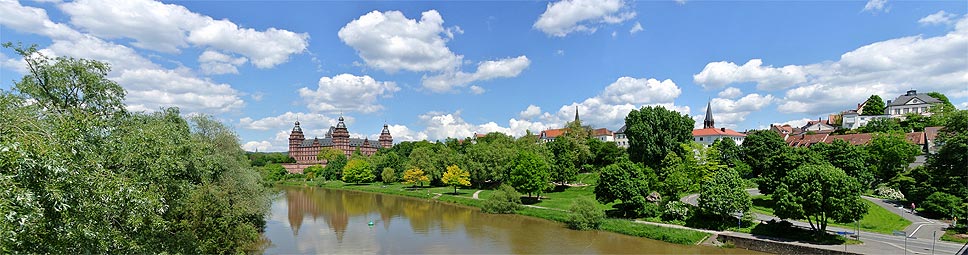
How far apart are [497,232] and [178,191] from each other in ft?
71.7

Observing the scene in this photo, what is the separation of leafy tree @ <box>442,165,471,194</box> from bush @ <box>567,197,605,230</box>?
23.3 meters

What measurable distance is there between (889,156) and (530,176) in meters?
29.8

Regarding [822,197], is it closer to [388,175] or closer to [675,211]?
[675,211]

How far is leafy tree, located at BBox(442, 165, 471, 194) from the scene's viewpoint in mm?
53656

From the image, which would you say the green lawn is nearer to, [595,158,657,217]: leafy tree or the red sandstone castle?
[595,158,657,217]: leafy tree

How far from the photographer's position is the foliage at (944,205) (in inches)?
1028

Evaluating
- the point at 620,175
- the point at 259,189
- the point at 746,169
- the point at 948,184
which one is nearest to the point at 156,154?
the point at 259,189

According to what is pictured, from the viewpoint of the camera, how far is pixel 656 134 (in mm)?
45938

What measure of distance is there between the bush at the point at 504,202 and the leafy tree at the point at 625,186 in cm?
904

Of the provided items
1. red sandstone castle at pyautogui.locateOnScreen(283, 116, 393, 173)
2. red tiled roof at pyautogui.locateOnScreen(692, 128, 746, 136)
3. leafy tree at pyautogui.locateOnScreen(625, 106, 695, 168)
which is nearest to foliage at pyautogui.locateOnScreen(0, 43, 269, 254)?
leafy tree at pyautogui.locateOnScreen(625, 106, 695, 168)

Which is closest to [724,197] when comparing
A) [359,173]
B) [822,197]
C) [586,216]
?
[822,197]

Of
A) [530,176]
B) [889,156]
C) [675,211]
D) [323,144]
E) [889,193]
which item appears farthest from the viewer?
[323,144]

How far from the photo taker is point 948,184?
2883 cm

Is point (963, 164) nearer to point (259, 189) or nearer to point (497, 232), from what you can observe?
point (497, 232)
